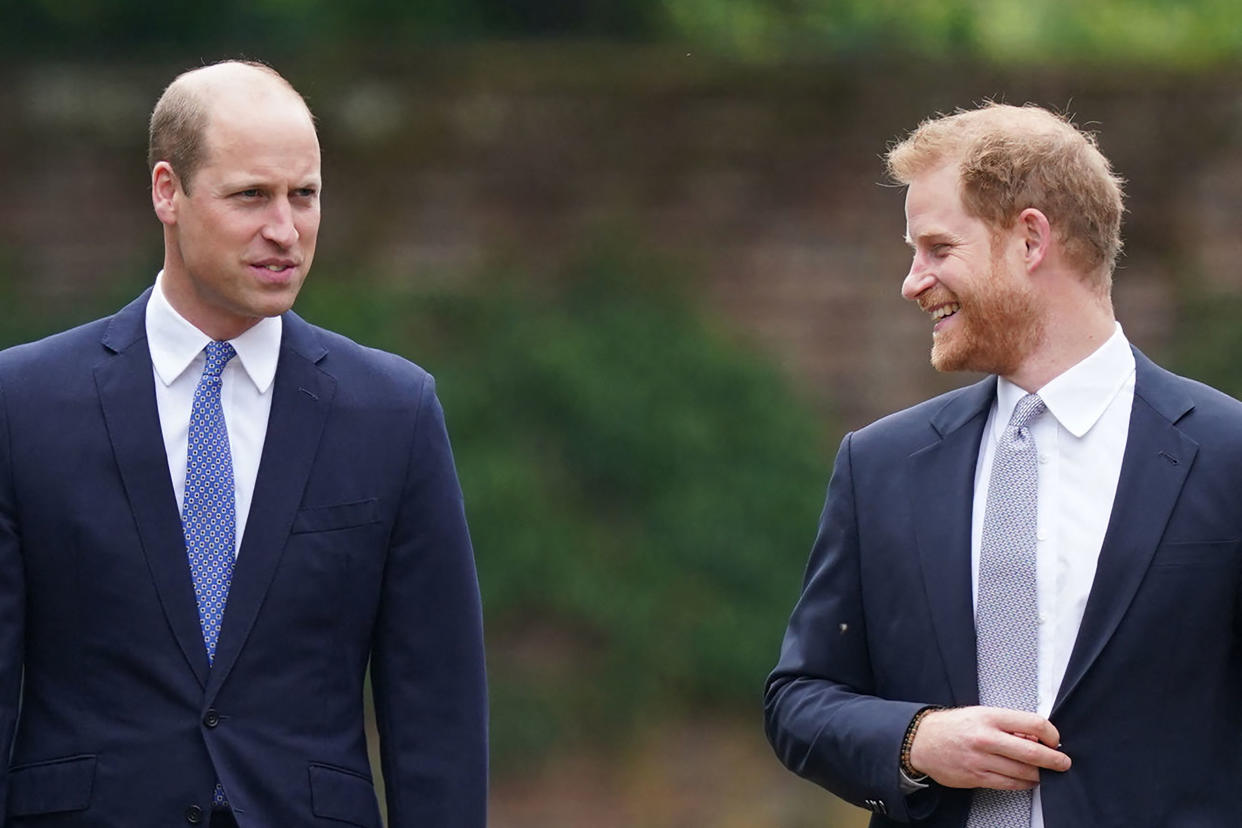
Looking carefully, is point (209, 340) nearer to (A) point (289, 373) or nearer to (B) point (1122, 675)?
(A) point (289, 373)

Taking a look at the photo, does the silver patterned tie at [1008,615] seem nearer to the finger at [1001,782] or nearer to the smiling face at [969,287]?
the finger at [1001,782]

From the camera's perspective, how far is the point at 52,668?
3920 mm

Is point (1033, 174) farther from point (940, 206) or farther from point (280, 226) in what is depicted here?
point (280, 226)

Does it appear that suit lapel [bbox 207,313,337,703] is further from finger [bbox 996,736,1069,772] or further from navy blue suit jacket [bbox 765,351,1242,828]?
finger [bbox 996,736,1069,772]

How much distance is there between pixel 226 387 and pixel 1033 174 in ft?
4.83

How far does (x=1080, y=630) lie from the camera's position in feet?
12.5

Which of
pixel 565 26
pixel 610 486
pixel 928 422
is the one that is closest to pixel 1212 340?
pixel 610 486

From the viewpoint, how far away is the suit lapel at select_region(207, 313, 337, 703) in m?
3.92

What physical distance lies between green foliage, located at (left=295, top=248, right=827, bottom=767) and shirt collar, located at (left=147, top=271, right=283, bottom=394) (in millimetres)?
4928

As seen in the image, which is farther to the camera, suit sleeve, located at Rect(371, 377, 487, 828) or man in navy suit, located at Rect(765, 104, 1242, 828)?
suit sleeve, located at Rect(371, 377, 487, 828)

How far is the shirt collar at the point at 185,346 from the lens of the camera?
4.07m

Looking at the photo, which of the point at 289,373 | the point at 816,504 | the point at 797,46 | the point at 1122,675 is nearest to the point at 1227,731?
the point at 1122,675

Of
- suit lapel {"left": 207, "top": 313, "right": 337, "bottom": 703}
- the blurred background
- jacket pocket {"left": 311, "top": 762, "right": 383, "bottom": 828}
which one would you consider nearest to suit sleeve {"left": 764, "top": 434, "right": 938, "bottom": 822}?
jacket pocket {"left": 311, "top": 762, "right": 383, "bottom": 828}

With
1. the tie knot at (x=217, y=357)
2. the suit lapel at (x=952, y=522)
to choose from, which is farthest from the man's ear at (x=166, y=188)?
the suit lapel at (x=952, y=522)
